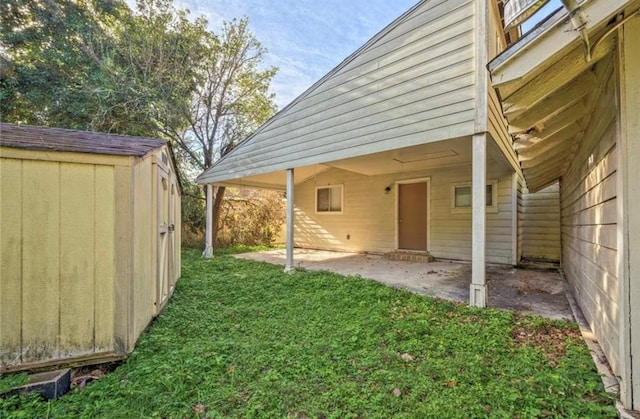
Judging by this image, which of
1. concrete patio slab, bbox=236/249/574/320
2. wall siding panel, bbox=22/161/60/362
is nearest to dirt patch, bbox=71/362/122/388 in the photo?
wall siding panel, bbox=22/161/60/362

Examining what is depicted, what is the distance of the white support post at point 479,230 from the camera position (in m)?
3.40

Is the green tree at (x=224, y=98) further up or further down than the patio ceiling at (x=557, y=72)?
further up

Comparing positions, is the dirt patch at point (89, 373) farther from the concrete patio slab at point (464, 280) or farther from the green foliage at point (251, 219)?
the green foliage at point (251, 219)

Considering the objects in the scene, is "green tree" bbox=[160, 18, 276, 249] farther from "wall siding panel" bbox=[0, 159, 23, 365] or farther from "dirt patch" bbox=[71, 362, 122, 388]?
"dirt patch" bbox=[71, 362, 122, 388]

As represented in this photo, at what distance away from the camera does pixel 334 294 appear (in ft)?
13.3

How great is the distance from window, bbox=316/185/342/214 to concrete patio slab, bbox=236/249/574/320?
7.68 feet

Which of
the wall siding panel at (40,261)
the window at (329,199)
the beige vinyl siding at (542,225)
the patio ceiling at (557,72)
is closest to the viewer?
the patio ceiling at (557,72)

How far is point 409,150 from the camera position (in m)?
4.72

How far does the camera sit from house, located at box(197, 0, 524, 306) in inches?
142

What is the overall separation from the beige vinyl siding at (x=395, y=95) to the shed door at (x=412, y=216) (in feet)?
10.8

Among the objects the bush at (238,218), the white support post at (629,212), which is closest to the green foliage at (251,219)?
the bush at (238,218)

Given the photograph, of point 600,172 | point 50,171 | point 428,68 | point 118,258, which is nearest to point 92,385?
point 118,258

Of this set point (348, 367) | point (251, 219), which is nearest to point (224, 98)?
point (251, 219)

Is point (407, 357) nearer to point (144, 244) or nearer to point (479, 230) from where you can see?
point (479, 230)
